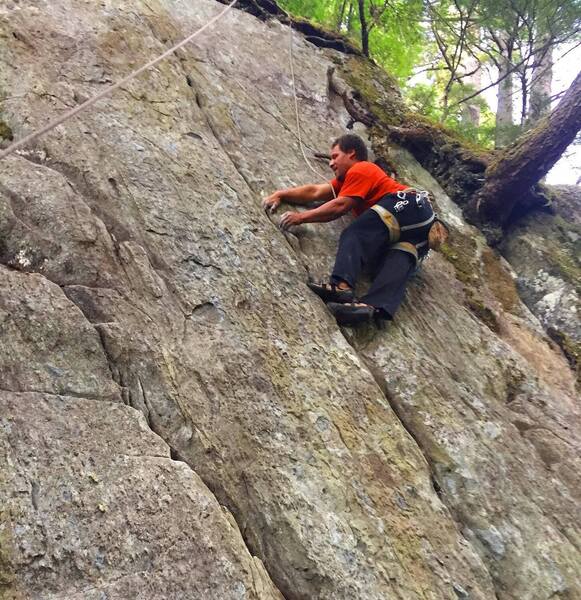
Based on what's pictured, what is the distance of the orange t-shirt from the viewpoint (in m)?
6.52

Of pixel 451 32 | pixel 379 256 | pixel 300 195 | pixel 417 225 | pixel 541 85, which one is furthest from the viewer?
pixel 451 32

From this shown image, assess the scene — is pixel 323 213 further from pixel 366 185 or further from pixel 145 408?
pixel 145 408

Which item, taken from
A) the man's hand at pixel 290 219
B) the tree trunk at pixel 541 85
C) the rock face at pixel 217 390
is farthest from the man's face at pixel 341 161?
the tree trunk at pixel 541 85

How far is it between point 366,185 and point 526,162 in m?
2.44

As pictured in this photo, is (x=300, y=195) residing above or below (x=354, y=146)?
below

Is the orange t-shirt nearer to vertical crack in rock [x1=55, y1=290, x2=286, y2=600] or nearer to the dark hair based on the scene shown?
the dark hair

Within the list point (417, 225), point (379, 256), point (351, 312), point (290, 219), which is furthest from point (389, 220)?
point (351, 312)

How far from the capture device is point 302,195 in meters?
6.89

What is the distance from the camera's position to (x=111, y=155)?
239 inches

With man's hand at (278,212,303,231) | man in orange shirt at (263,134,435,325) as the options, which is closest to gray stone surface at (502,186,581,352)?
man in orange shirt at (263,134,435,325)

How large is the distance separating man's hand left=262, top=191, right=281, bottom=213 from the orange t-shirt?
65cm

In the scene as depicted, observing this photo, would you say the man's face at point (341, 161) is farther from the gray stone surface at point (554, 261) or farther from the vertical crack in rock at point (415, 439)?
the gray stone surface at point (554, 261)

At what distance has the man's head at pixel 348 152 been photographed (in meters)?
6.96

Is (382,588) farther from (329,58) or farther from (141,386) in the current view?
(329,58)
